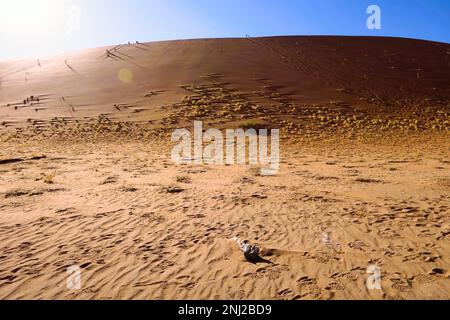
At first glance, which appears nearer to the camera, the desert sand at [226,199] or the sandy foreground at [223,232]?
the sandy foreground at [223,232]

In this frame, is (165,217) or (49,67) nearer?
(165,217)

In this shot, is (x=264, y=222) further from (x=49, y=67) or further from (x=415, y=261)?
(x=49, y=67)

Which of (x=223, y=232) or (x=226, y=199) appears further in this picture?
(x=226, y=199)

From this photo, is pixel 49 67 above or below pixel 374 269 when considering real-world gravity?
above

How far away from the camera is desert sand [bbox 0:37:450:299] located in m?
4.47

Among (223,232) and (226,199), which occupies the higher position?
(226,199)

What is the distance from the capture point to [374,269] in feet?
15.2

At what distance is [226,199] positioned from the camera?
306 inches

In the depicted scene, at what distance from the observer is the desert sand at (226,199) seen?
4473 mm

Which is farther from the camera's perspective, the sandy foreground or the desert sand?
the desert sand
